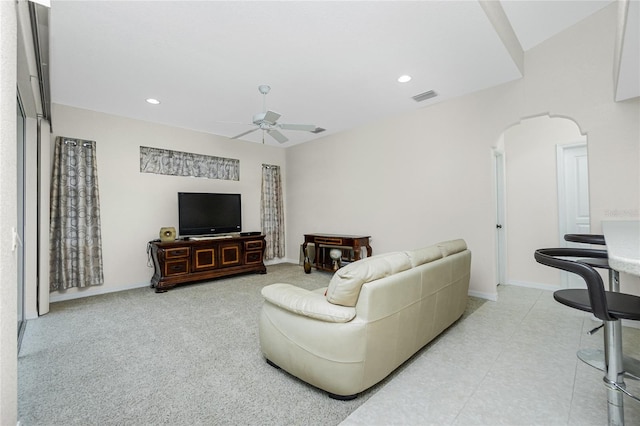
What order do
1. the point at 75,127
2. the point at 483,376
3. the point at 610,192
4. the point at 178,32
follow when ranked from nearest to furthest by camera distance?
the point at 483,376, the point at 178,32, the point at 610,192, the point at 75,127

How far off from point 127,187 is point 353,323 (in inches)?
177

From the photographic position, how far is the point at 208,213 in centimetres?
519

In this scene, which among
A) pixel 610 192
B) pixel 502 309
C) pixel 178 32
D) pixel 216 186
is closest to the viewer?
pixel 178 32

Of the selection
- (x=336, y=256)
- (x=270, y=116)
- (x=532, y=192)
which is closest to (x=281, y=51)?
(x=270, y=116)

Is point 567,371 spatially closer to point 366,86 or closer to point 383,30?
point 383,30

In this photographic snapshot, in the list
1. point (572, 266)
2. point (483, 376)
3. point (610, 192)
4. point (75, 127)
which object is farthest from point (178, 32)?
point (610, 192)

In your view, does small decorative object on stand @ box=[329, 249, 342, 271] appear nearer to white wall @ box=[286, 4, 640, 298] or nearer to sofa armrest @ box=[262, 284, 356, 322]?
white wall @ box=[286, 4, 640, 298]

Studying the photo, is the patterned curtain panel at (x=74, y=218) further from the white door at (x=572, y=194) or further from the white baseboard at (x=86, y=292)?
the white door at (x=572, y=194)

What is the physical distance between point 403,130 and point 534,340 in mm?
3274

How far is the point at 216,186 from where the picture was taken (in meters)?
5.59

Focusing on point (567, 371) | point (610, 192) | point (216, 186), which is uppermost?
point (216, 186)

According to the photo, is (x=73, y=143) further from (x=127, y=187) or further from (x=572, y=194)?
(x=572, y=194)

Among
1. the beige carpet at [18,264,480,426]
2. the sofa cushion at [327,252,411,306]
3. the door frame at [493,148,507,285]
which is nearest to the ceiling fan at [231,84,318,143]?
the sofa cushion at [327,252,411,306]

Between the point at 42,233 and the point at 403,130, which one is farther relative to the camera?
the point at 403,130
